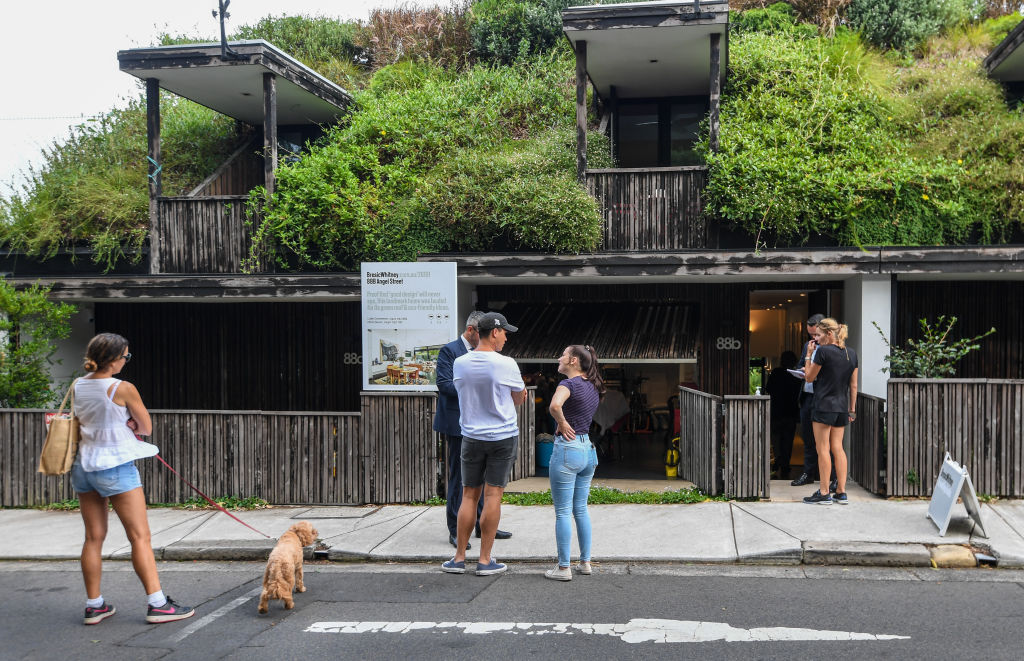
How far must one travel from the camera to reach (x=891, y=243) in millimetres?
9852

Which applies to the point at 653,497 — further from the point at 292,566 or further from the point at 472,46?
the point at 472,46

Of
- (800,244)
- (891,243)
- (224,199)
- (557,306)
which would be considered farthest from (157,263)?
(891,243)

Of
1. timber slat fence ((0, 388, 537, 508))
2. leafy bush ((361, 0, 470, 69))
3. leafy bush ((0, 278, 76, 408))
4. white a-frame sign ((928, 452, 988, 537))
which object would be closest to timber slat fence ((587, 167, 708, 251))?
timber slat fence ((0, 388, 537, 508))

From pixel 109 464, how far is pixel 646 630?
11.5ft

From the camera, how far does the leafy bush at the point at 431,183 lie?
10188 mm

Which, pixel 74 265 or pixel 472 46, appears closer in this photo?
pixel 74 265

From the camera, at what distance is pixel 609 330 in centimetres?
1120

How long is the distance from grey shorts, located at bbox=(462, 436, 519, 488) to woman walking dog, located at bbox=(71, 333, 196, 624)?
2.14 meters

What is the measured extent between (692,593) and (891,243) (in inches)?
244

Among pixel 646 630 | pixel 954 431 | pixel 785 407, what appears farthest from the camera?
pixel 785 407

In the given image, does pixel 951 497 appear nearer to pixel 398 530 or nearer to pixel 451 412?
pixel 451 412

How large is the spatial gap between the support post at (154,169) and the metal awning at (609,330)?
518 centimetres

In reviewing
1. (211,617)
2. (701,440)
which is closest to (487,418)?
(211,617)

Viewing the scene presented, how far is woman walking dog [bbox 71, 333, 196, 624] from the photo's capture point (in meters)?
5.06
